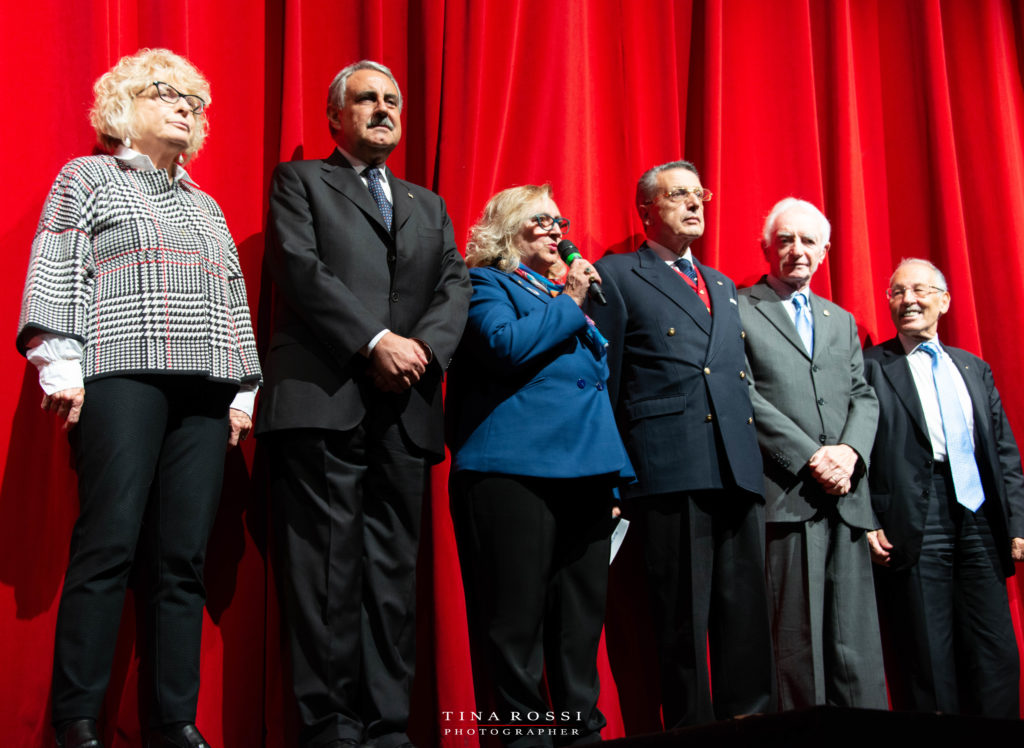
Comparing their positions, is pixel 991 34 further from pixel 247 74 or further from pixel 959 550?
pixel 247 74

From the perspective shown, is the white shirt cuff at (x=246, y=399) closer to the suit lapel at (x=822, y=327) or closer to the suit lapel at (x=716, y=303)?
the suit lapel at (x=716, y=303)

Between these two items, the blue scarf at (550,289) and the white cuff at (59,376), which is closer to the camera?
the white cuff at (59,376)

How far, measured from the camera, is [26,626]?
94.1 inches

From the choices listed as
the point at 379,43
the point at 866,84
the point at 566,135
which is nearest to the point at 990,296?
the point at 866,84

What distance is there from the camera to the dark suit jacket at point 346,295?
7.35 feet

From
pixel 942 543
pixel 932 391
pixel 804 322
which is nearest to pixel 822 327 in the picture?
pixel 804 322

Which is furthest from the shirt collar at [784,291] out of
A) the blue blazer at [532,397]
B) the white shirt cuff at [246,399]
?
the white shirt cuff at [246,399]

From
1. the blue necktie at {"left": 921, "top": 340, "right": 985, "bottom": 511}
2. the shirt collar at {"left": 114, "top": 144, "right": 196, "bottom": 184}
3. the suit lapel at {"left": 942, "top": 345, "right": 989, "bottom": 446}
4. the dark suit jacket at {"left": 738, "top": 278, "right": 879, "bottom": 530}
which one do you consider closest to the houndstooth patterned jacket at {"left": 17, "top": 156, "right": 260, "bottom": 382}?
the shirt collar at {"left": 114, "top": 144, "right": 196, "bottom": 184}

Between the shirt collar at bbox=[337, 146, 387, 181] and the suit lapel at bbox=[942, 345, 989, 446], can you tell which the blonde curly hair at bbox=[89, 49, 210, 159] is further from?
the suit lapel at bbox=[942, 345, 989, 446]

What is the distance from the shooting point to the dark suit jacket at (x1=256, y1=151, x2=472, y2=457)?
2240 mm

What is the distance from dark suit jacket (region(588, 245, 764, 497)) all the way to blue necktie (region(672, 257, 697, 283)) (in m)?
0.08

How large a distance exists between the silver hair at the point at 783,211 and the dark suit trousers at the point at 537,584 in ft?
4.41

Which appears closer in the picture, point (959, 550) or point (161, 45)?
point (161, 45)

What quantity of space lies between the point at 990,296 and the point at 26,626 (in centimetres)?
358
